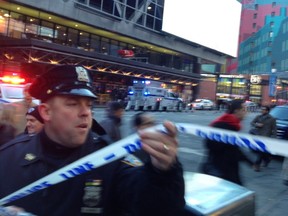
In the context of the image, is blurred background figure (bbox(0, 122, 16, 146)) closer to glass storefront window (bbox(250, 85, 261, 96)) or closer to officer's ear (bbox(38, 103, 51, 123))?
officer's ear (bbox(38, 103, 51, 123))

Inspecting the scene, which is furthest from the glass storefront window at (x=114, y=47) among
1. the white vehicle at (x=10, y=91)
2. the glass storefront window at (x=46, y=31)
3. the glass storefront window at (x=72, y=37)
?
the white vehicle at (x=10, y=91)

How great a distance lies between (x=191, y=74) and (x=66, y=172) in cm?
5327

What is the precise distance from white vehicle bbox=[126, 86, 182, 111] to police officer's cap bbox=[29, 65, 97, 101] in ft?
105

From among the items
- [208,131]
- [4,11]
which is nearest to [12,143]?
[208,131]

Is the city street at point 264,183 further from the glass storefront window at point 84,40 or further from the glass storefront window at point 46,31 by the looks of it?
the glass storefront window at point 84,40

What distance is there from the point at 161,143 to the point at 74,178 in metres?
0.62

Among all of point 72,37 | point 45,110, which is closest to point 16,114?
point 45,110

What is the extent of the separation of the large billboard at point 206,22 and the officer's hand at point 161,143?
46.6 meters

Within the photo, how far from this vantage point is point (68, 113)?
6.72ft

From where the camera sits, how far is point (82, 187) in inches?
76.4

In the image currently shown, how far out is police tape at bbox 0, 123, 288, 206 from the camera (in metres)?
1.31

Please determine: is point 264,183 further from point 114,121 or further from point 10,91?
point 10,91

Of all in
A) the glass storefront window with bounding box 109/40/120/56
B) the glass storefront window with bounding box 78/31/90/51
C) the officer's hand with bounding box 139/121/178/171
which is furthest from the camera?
the glass storefront window with bounding box 109/40/120/56

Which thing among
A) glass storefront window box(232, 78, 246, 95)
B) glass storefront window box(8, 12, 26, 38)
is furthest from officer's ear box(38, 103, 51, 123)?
glass storefront window box(232, 78, 246, 95)
